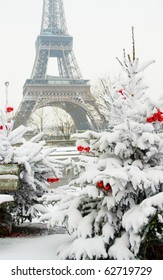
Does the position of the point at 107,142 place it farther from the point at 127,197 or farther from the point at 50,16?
the point at 50,16

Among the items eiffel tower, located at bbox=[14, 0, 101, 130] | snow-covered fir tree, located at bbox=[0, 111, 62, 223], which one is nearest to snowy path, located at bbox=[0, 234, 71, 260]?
snow-covered fir tree, located at bbox=[0, 111, 62, 223]

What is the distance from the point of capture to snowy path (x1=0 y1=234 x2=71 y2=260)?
4.44m

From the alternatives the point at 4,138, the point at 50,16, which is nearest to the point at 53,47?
the point at 50,16

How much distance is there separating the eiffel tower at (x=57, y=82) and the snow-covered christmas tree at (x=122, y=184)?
35.8 meters

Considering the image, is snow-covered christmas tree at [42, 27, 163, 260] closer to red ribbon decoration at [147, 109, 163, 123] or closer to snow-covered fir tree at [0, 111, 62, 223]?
red ribbon decoration at [147, 109, 163, 123]

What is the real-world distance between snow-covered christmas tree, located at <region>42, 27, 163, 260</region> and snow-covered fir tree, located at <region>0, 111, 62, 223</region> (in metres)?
1.07

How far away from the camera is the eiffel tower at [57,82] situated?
148 feet

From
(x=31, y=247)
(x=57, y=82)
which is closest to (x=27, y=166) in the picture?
(x=31, y=247)

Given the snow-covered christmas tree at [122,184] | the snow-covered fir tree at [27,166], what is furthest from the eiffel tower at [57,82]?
the snow-covered christmas tree at [122,184]

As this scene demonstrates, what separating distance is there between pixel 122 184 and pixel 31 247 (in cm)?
180

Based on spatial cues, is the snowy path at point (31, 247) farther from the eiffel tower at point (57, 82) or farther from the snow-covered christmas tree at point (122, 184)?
the eiffel tower at point (57, 82)

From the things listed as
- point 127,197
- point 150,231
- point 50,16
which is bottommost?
point 150,231
